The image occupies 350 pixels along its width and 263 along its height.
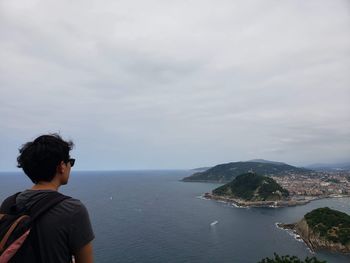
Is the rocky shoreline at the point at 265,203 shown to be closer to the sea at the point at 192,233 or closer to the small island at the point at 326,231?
the sea at the point at 192,233

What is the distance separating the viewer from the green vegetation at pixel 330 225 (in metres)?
59.4

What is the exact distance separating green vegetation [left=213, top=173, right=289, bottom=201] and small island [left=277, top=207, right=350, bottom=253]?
43.0m

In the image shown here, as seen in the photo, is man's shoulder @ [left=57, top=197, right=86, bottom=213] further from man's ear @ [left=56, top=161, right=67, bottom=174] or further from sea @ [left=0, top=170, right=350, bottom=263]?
sea @ [left=0, top=170, right=350, bottom=263]

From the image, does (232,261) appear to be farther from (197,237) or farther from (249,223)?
(249,223)

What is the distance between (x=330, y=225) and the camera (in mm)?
63562

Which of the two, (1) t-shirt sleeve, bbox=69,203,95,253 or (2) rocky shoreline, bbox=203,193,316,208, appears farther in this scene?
(2) rocky shoreline, bbox=203,193,316,208

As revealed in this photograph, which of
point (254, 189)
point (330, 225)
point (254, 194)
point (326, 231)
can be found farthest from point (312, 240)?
point (254, 189)

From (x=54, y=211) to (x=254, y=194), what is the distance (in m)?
120

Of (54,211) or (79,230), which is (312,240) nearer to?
(79,230)

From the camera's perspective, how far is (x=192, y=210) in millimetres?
96188

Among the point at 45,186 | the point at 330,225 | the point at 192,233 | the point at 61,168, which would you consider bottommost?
the point at 192,233

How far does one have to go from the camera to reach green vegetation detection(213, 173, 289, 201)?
115312 millimetres

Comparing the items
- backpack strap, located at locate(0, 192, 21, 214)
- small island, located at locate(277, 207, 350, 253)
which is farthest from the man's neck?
small island, located at locate(277, 207, 350, 253)

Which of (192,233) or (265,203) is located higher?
(265,203)
